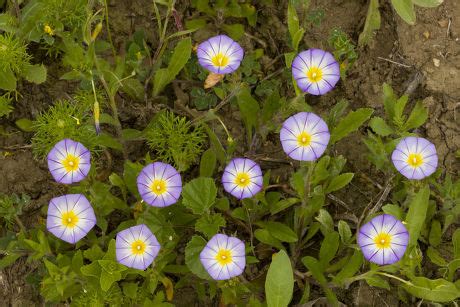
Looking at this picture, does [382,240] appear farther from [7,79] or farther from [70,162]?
[7,79]

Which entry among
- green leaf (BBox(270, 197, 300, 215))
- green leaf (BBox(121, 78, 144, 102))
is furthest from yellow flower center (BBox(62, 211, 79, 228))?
green leaf (BBox(270, 197, 300, 215))

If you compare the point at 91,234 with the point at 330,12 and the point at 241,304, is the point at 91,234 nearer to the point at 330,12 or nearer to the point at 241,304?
the point at 241,304

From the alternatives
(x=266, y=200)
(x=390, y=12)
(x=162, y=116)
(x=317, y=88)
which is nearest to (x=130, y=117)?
(x=162, y=116)

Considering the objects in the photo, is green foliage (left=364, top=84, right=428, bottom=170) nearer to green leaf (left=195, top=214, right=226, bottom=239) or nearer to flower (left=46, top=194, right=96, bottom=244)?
green leaf (left=195, top=214, right=226, bottom=239)

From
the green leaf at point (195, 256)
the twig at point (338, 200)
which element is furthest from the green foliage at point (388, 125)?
the green leaf at point (195, 256)

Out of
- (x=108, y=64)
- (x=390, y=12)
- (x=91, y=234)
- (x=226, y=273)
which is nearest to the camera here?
(x=226, y=273)
